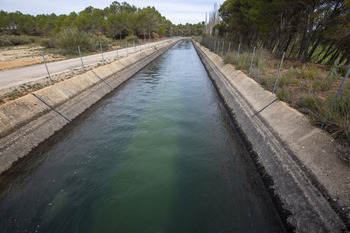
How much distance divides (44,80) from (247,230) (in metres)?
11.4

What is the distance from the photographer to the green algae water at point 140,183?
410 cm

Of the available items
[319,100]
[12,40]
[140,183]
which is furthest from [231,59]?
[12,40]

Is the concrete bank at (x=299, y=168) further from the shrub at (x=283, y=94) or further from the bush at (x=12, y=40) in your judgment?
the bush at (x=12, y=40)

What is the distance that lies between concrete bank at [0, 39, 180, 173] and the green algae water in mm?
531

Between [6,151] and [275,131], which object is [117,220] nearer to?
[6,151]

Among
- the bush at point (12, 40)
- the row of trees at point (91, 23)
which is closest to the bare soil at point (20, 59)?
the bush at point (12, 40)

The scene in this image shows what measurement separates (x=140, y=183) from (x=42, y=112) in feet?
17.2

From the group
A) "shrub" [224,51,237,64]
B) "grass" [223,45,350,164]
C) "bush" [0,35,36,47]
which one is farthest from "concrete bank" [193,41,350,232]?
"bush" [0,35,36,47]

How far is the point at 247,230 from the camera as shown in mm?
3887

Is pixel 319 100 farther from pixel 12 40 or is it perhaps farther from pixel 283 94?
pixel 12 40

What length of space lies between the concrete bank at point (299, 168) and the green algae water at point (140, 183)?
0.46m

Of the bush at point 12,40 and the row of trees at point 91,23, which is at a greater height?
the row of trees at point 91,23

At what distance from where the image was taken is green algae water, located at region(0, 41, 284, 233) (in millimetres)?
4102

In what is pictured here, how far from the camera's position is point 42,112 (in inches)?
283
